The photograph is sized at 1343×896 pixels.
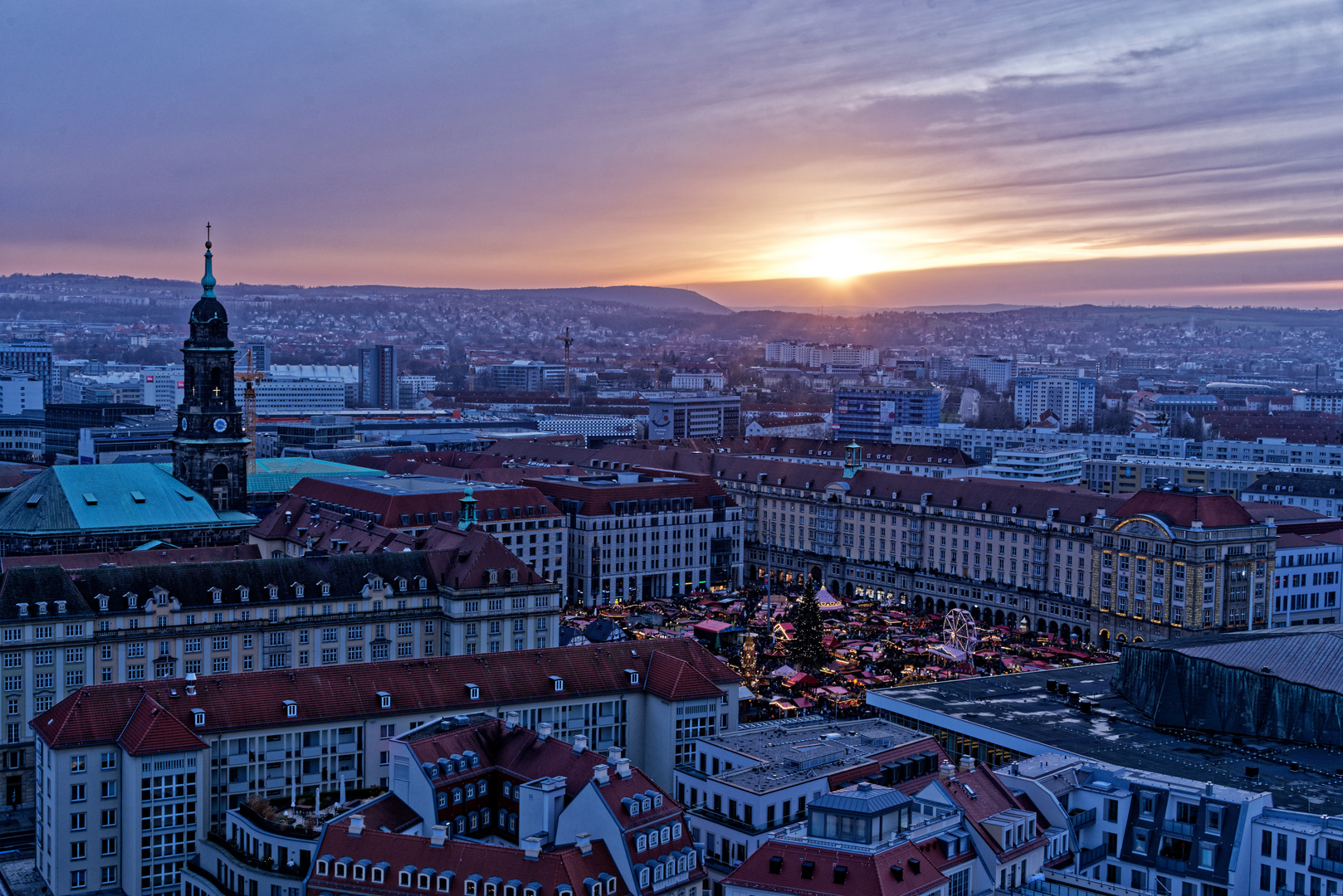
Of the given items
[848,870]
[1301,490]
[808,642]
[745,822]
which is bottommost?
[808,642]

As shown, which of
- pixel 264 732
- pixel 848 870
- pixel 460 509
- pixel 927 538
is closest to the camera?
pixel 848 870

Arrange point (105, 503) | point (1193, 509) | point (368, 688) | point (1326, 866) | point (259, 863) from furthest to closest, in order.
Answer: point (1193, 509)
point (105, 503)
point (368, 688)
point (259, 863)
point (1326, 866)

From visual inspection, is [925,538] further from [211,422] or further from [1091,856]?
[1091,856]

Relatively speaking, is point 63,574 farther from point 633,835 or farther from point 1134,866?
point 1134,866

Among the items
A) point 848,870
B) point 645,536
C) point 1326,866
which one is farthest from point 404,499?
point 1326,866

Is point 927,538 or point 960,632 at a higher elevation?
point 927,538

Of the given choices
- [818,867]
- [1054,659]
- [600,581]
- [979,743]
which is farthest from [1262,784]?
[600,581]

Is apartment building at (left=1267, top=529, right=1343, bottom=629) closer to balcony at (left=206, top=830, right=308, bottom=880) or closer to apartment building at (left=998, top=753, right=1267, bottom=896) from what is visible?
apartment building at (left=998, top=753, right=1267, bottom=896)

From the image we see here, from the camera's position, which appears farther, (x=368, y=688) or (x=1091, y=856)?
(x=368, y=688)
